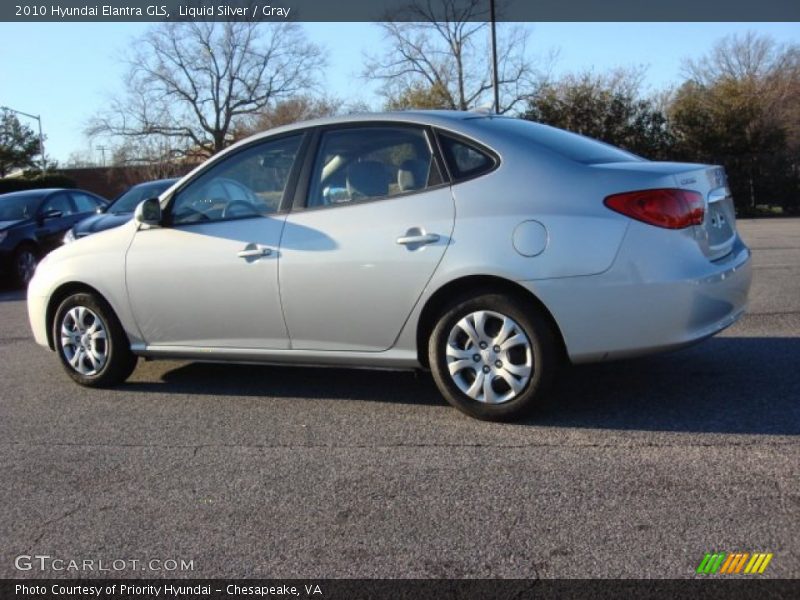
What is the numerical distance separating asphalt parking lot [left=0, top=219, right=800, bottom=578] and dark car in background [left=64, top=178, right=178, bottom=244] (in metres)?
6.32

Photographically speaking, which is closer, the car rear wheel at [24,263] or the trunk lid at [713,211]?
the trunk lid at [713,211]

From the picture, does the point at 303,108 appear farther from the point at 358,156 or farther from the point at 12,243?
the point at 358,156

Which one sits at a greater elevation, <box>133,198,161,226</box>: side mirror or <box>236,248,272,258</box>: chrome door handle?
<box>133,198,161,226</box>: side mirror

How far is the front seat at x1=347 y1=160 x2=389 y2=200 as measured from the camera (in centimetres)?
498

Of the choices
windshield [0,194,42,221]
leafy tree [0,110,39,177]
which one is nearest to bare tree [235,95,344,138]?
leafy tree [0,110,39,177]

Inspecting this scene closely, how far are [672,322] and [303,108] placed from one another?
151ft

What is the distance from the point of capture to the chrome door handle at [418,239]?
4664 millimetres

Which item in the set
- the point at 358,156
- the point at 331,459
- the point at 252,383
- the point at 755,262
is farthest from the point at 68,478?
the point at 755,262

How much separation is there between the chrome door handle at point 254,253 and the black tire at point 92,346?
4.06 ft

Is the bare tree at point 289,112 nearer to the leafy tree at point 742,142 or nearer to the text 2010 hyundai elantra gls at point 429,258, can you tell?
the leafy tree at point 742,142

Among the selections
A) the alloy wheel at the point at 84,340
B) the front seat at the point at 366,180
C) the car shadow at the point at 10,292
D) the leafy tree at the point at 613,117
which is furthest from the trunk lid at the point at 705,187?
the leafy tree at the point at 613,117

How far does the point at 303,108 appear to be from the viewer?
159ft

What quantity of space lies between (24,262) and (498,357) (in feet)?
35.5

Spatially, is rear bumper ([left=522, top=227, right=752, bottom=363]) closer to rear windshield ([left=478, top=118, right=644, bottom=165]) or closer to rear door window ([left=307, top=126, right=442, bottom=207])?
rear windshield ([left=478, top=118, right=644, bottom=165])
